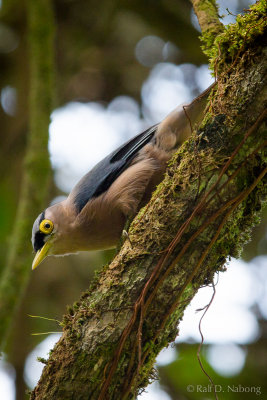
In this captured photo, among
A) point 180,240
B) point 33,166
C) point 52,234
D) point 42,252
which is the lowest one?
point 180,240

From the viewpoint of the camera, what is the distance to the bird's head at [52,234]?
489cm

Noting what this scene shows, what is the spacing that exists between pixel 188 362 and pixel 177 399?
51 cm

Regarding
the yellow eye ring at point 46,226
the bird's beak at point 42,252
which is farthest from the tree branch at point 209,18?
the bird's beak at point 42,252

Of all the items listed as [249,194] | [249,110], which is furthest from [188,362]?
[249,110]

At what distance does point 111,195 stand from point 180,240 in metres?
1.78

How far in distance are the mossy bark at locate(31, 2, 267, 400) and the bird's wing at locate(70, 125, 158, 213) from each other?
5.60 ft

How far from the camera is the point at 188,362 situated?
20.7 ft

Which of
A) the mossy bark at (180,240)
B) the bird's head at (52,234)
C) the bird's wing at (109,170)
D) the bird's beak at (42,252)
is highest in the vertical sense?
the bird's wing at (109,170)

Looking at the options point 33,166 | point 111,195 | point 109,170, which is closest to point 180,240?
point 111,195

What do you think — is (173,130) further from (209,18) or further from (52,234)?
(52,234)

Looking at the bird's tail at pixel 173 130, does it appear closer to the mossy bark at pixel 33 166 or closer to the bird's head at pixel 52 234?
the bird's head at pixel 52 234

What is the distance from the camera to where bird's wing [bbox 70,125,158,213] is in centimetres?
477

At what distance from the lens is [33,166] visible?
17.4 feet

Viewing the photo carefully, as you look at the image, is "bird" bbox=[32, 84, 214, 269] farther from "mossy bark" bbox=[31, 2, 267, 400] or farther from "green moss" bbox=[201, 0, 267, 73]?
"mossy bark" bbox=[31, 2, 267, 400]
